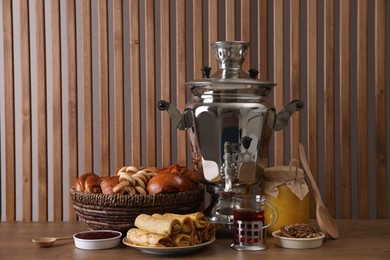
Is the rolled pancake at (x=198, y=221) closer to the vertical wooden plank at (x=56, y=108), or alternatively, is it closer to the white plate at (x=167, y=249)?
the white plate at (x=167, y=249)

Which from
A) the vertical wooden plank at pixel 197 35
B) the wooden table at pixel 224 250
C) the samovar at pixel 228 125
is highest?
the vertical wooden plank at pixel 197 35

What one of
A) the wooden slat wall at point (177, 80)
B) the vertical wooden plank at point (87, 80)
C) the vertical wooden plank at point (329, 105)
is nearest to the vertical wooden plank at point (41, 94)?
the wooden slat wall at point (177, 80)

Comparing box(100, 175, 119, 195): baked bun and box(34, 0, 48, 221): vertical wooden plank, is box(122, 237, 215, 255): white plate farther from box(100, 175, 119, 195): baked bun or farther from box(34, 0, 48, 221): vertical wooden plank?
box(34, 0, 48, 221): vertical wooden plank

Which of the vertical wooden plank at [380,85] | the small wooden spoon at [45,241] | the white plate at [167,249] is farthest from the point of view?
the vertical wooden plank at [380,85]

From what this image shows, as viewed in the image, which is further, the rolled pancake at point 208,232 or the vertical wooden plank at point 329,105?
the vertical wooden plank at point 329,105

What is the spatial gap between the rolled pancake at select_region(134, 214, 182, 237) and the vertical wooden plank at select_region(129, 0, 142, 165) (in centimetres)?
44

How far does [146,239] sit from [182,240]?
0.26 ft

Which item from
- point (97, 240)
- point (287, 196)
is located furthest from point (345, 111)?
point (97, 240)

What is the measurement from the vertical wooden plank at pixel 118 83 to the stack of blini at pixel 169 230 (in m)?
0.42

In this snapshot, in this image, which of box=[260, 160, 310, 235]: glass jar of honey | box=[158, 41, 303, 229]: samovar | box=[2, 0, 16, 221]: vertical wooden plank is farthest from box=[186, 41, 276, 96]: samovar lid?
box=[2, 0, 16, 221]: vertical wooden plank

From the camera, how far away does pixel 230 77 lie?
68.1 inches

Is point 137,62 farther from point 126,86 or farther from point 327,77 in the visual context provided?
point 327,77

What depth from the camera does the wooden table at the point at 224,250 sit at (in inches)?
59.8

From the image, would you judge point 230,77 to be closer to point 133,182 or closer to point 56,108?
point 133,182
